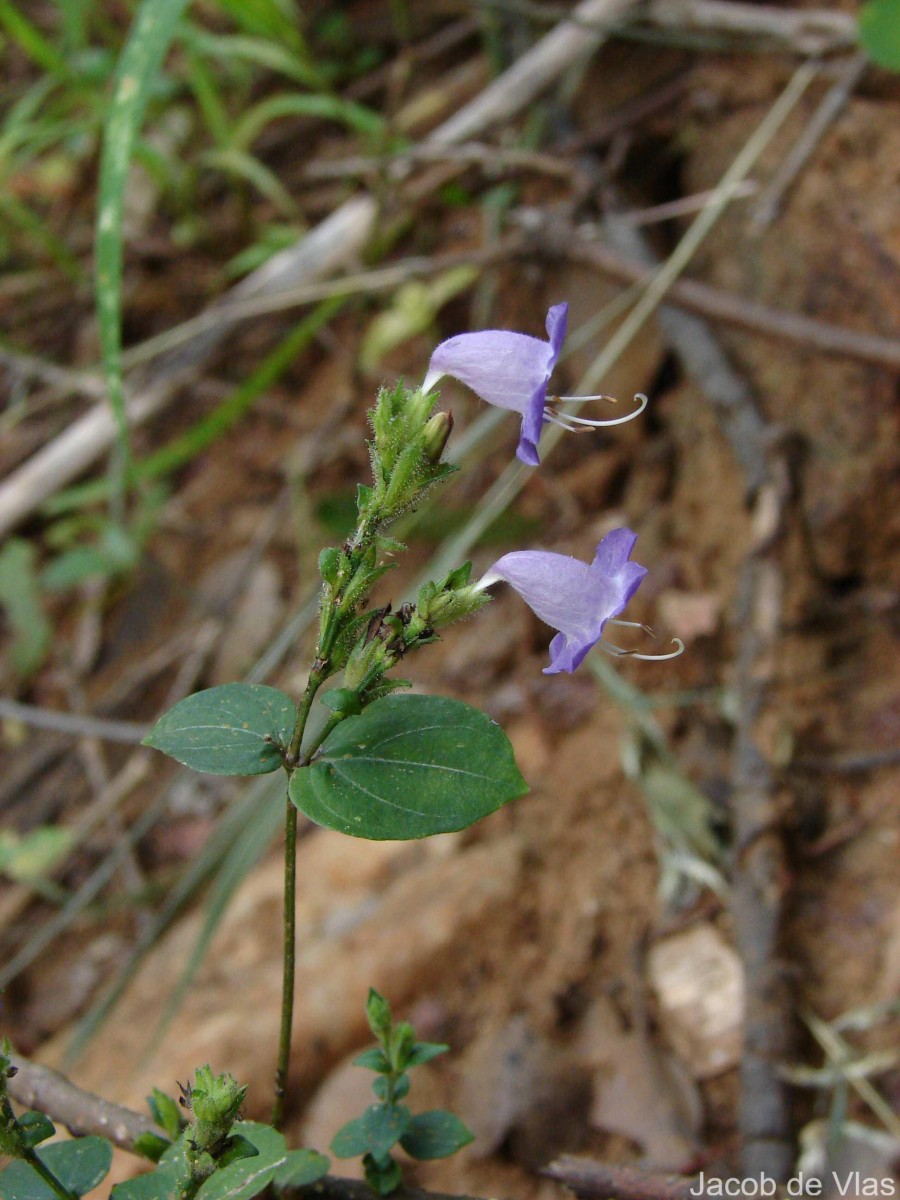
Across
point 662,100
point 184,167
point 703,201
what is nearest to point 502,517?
point 703,201

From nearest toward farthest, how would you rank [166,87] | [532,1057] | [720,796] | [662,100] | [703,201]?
1. [532,1057]
2. [720,796]
3. [703,201]
4. [662,100]
5. [166,87]

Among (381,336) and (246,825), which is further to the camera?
(381,336)

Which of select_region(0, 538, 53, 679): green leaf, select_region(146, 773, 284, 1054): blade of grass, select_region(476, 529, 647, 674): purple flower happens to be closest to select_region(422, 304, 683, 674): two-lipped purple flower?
select_region(476, 529, 647, 674): purple flower

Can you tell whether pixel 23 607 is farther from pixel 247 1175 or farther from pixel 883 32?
pixel 883 32

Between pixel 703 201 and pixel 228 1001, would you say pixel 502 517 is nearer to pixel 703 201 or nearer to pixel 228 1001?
pixel 703 201

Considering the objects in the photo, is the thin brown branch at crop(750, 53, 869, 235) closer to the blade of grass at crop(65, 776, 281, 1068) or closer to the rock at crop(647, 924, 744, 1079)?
the rock at crop(647, 924, 744, 1079)

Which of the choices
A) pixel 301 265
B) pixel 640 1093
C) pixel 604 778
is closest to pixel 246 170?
pixel 301 265

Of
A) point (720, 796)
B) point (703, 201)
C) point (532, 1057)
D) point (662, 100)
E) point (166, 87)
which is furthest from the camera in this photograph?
point (166, 87)

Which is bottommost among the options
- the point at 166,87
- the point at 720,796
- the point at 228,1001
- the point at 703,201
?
the point at 228,1001
